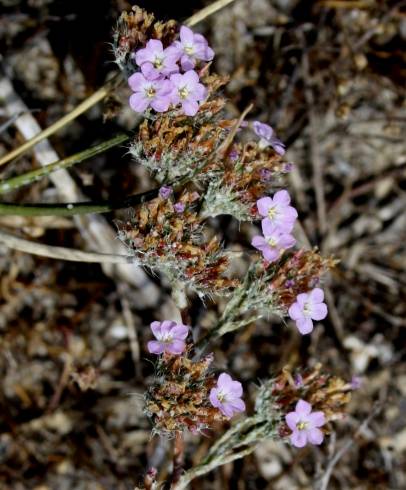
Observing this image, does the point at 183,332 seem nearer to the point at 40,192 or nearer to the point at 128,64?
the point at 128,64

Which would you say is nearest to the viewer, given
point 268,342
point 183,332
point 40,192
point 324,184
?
point 183,332

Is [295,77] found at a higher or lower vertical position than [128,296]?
higher

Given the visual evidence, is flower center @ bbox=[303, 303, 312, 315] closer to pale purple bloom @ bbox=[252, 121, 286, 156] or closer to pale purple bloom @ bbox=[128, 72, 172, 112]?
pale purple bloom @ bbox=[252, 121, 286, 156]

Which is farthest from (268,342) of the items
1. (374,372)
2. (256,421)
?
(256,421)

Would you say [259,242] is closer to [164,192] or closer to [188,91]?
[164,192]

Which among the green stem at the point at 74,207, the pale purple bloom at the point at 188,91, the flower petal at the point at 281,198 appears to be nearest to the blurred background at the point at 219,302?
the green stem at the point at 74,207

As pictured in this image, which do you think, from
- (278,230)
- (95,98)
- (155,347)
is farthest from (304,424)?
(95,98)

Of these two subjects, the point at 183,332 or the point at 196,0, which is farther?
the point at 196,0
